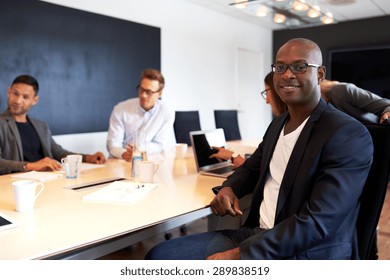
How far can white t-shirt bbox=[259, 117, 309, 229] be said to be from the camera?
1252 millimetres

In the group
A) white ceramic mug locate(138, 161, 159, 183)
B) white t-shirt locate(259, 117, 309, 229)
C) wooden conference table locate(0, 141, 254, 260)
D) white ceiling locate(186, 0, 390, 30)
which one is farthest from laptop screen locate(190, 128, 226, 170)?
white ceiling locate(186, 0, 390, 30)

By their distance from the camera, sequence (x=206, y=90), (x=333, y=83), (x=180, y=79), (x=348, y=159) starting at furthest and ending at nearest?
(x=206, y=90) < (x=180, y=79) < (x=333, y=83) < (x=348, y=159)

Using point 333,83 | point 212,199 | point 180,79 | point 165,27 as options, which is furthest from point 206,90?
point 212,199

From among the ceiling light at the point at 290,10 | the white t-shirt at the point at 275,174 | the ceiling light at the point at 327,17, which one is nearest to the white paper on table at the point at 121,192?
the white t-shirt at the point at 275,174

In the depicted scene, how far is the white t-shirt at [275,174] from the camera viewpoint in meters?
1.25

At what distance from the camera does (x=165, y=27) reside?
440 cm

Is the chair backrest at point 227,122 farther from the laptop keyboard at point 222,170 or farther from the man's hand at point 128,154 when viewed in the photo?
the laptop keyboard at point 222,170

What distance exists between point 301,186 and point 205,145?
0.95m

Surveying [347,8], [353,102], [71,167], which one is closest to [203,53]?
[347,8]

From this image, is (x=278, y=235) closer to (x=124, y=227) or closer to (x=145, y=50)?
(x=124, y=227)

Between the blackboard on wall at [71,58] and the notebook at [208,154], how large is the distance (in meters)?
1.89

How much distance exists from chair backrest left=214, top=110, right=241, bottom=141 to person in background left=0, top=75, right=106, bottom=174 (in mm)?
1855

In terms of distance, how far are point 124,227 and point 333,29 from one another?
544 centimetres

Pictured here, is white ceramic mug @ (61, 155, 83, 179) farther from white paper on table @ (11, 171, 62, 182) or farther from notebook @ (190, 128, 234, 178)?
notebook @ (190, 128, 234, 178)
